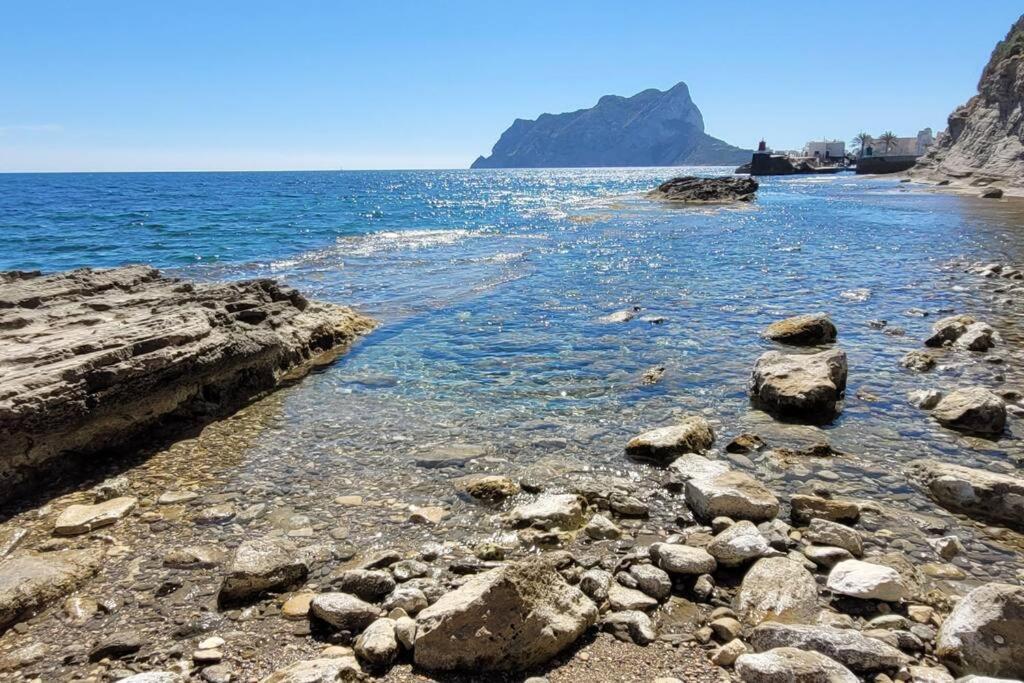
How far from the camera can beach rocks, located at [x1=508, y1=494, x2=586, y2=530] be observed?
231 inches

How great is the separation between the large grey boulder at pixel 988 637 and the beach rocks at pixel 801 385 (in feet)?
15.4

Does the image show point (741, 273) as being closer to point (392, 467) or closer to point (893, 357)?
point (893, 357)

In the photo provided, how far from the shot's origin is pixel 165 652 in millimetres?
4285

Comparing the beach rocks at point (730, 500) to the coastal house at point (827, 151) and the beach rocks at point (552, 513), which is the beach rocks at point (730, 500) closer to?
the beach rocks at point (552, 513)

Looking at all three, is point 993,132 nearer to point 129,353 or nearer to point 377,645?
point 129,353

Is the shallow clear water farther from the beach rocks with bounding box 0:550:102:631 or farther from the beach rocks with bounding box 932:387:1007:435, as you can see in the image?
the beach rocks with bounding box 0:550:102:631

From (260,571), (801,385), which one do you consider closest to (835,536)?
(801,385)

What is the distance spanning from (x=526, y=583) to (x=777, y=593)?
6.46ft

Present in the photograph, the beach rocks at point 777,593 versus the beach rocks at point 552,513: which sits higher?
the beach rocks at point 777,593

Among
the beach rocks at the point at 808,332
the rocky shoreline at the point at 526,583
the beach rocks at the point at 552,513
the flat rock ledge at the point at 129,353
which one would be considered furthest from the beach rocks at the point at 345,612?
the beach rocks at the point at 808,332

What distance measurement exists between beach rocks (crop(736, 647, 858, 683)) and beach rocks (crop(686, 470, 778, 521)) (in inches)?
84.8

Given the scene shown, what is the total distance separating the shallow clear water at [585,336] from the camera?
744 centimetres

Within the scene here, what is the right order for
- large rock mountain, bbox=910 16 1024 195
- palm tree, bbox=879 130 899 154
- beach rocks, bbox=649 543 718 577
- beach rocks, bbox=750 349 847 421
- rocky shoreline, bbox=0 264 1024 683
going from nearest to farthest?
rocky shoreline, bbox=0 264 1024 683
beach rocks, bbox=649 543 718 577
beach rocks, bbox=750 349 847 421
large rock mountain, bbox=910 16 1024 195
palm tree, bbox=879 130 899 154

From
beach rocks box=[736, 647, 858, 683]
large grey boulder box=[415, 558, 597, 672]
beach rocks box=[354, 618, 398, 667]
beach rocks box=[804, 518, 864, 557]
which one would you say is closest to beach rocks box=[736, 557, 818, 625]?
beach rocks box=[804, 518, 864, 557]
